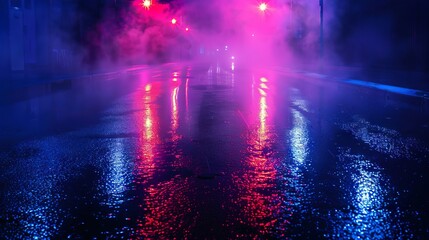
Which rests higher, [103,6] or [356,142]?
[103,6]

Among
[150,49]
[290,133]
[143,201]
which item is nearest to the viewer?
[143,201]

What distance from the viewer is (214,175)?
19.0 feet

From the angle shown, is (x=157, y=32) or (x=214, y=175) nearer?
(x=214, y=175)

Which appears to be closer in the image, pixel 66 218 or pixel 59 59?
pixel 66 218

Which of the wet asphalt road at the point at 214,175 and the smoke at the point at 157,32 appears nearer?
the wet asphalt road at the point at 214,175

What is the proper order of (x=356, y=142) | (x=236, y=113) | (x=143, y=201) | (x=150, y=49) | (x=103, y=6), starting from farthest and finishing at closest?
(x=150, y=49), (x=103, y=6), (x=236, y=113), (x=356, y=142), (x=143, y=201)

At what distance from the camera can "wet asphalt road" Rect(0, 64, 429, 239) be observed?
407 centimetres

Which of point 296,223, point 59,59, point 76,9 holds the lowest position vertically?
point 296,223

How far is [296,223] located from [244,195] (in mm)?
906

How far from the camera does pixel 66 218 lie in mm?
4258

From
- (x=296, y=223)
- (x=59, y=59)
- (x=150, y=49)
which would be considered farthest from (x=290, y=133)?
(x=150, y=49)

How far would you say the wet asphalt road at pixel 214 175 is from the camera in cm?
407

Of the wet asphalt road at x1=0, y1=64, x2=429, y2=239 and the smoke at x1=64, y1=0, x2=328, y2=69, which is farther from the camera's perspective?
the smoke at x1=64, y1=0, x2=328, y2=69

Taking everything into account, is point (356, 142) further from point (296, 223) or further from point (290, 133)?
point (296, 223)
